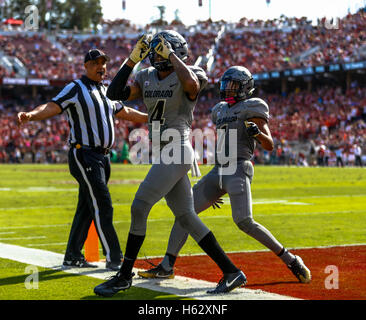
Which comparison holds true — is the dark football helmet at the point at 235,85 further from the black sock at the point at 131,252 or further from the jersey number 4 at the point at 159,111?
the black sock at the point at 131,252

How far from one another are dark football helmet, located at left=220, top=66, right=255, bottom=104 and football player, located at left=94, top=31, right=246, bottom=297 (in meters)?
0.60

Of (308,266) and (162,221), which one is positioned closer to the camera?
(308,266)

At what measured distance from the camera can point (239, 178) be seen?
597 centimetres

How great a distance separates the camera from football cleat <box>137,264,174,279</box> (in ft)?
20.2

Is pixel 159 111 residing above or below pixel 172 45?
below

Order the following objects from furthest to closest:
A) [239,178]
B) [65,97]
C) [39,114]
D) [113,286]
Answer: [65,97] → [39,114] → [239,178] → [113,286]

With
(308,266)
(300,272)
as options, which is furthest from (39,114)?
(308,266)

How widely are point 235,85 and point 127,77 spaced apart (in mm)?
1034

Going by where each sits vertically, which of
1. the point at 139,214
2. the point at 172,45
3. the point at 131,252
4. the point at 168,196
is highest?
the point at 172,45

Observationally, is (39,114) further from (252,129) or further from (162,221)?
(162,221)

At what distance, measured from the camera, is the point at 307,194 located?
17359 mm

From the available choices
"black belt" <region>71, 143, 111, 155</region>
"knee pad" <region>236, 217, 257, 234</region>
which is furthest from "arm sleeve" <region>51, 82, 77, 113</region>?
"knee pad" <region>236, 217, 257, 234</region>
